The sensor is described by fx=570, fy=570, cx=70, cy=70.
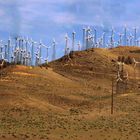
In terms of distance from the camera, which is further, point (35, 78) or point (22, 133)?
point (35, 78)

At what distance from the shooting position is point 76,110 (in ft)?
276

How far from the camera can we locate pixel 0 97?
85312 millimetres

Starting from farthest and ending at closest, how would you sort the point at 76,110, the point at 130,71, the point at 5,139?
1. the point at 130,71
2. the point at 76,110
3. the point at 5,139

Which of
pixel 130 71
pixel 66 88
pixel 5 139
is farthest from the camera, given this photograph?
pixel 130 71

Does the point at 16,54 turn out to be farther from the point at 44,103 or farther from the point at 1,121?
Answer: the point at 1,121

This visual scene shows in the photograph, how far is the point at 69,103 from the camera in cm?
9450

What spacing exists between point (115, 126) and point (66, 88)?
152 ft

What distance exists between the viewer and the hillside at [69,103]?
62219 mm

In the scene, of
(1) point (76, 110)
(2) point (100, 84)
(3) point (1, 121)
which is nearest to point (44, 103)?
(1) point (76, 110)

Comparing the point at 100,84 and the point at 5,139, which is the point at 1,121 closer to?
the point at 5,139

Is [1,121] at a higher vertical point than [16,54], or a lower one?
lower

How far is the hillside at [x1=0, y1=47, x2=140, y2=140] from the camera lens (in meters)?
62.2

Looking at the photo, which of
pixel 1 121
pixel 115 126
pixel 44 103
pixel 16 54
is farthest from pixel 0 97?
pixel 16 54

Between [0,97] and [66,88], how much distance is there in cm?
2899
